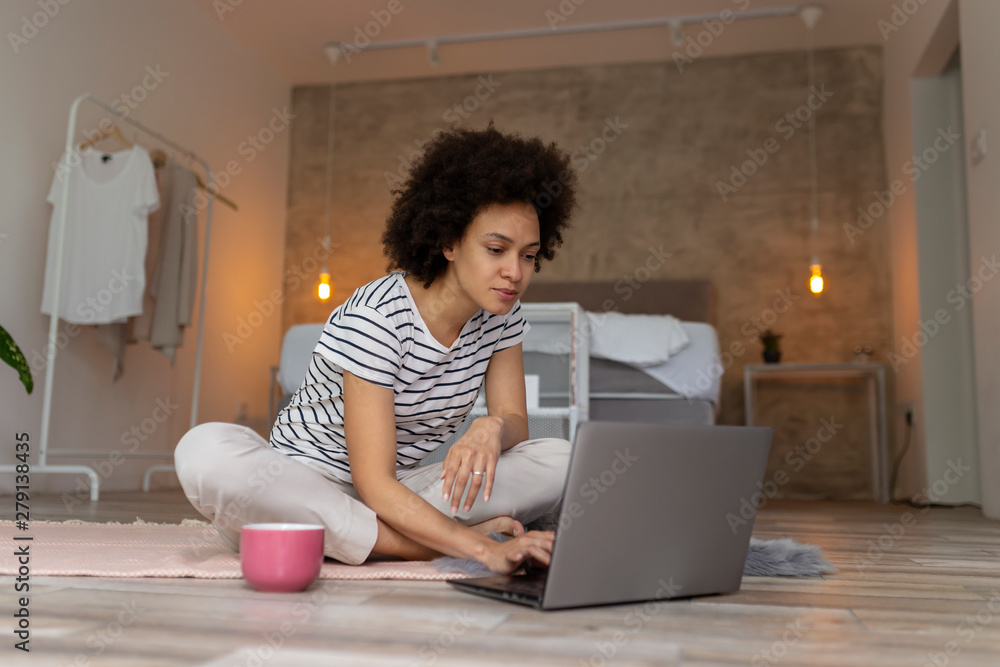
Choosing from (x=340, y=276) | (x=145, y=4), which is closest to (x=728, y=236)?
(x=340, y=276)

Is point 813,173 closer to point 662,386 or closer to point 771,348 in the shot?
point 771,348

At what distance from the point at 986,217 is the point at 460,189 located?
245 centimetres

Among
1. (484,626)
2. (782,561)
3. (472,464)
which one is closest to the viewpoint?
(484,626)

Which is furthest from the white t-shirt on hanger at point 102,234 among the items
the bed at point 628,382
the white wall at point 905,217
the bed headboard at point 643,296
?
the white wall at point 905,217

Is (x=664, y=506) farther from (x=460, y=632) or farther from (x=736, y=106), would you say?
(x=736, y=106)

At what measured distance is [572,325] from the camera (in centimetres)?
332

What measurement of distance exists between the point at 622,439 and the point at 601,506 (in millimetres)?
87

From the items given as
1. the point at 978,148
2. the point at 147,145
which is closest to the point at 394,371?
the point at 978,148

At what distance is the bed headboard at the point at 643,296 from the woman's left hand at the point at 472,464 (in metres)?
3.79

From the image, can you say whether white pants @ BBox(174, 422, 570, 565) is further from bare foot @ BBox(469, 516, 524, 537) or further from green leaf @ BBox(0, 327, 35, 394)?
green leaf @ BBox(0, 327, 35, 394)

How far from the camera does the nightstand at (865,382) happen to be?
13.8ft

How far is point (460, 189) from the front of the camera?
140 centimetres

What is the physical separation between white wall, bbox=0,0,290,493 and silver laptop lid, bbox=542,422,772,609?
291 centimetres

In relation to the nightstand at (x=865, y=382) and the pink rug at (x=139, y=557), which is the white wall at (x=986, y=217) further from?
the pink rug at (x=139, y=557)
